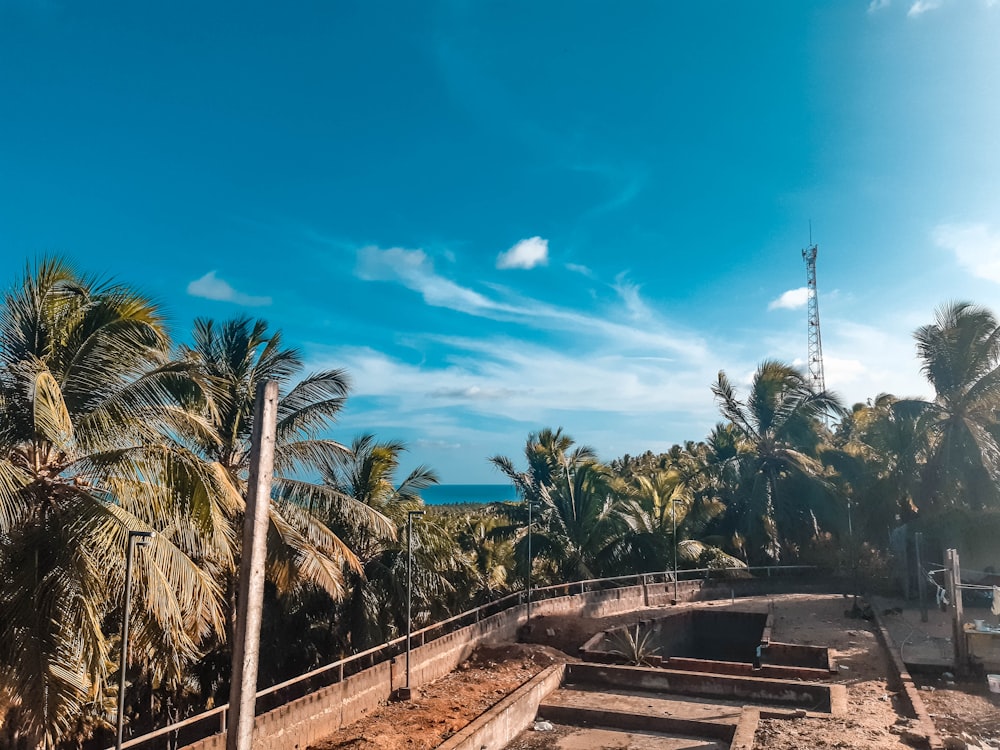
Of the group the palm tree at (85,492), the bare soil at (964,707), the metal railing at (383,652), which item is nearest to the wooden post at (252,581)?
the palm tree at (85,492)

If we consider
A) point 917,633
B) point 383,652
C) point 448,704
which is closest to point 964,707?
point 917,633

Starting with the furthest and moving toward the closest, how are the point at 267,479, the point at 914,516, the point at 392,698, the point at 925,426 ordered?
the point at 914,516 → the point at 925,426 → the point at 392,698 → the point at 267,479

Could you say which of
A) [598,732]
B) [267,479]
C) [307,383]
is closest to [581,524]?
[598,732]

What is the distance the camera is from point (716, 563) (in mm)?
27422

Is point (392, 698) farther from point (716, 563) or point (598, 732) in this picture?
point (716, 563)

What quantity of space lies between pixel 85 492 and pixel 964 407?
26900 mm

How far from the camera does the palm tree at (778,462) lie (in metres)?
28.4

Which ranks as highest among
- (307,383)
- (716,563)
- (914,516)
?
(307,383)

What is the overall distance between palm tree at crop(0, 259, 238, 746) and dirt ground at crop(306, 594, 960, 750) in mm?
4056

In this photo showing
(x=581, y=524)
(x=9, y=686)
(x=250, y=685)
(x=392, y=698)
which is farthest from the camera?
(x=581, y=524)

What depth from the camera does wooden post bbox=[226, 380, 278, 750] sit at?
387cm

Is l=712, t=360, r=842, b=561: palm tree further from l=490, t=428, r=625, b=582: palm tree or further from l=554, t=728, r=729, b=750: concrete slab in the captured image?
l=554, t=728, r=729, b=750: concrete slab

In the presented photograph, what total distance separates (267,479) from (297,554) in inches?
261

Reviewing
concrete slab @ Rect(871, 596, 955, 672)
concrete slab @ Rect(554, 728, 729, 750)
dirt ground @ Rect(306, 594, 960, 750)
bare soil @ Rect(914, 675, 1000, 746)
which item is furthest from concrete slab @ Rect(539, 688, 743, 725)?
concrete slab @ Rect(871, 596, 955, 672)
